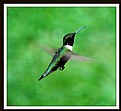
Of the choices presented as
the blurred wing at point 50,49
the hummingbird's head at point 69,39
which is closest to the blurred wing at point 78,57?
the hummingbird's head at point 69,39

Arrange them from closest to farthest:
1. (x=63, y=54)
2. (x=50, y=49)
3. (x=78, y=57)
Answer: (x=78, y=57) → (x=63, y=54) → (x=50, y=49)

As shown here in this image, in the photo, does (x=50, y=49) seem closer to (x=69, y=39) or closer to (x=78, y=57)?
(x=69, y=39)

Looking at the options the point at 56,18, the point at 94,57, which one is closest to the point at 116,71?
the point at 94,57

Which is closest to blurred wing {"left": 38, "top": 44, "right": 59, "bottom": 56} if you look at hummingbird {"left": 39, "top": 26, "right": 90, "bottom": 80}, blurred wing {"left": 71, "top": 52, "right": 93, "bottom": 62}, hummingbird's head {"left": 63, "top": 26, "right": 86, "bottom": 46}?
hummingbird {"left": 39, "top": 26, "right": 90, "bottom": 80}

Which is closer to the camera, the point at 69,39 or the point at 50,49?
the point at 69,39

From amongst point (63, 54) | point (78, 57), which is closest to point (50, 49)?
point (63, 54)

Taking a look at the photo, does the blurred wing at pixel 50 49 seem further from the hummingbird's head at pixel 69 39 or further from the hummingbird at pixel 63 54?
the hummingbird's head at pixel 69 39

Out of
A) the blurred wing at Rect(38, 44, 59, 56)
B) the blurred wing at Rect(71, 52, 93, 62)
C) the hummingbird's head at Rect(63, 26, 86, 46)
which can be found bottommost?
the blurred wing at Rect(71, 52, 93, 62)

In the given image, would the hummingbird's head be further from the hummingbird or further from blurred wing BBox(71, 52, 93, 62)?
blurred wing BBox(71, 52, 93, 62)

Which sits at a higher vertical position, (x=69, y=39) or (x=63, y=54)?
(x=69, y=39)
